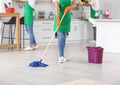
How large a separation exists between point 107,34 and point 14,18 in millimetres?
2252

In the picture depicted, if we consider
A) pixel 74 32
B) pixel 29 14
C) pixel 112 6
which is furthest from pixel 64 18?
pixel 112 6

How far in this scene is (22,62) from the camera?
4.73 meters

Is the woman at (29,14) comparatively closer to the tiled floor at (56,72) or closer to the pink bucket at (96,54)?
the tiled floor at (56,72)

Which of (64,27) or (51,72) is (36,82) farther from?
(64,27)

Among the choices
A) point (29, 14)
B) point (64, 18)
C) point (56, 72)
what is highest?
point (29, 14)

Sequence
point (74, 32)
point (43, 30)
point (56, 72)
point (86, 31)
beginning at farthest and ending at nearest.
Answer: point (86, 31)
point (74, 32)
point (43, 30)
point (56, 72)

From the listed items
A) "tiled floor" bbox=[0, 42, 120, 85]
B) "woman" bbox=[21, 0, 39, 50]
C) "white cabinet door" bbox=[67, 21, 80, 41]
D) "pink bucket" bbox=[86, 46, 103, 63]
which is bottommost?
"tiled floor" bbox=[0, 42, 120, 85]

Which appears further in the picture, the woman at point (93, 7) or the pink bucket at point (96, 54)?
the woman at point (93, 7)

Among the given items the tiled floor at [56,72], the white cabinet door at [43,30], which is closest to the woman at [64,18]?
the tiled floor at [56,72]

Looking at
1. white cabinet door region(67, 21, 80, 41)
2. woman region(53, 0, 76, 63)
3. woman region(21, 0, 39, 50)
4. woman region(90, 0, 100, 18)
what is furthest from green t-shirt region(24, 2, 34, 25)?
woman region(90, 0, 100, 18)

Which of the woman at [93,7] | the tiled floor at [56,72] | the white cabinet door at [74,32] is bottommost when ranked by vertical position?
the tiled floor at [56,72]

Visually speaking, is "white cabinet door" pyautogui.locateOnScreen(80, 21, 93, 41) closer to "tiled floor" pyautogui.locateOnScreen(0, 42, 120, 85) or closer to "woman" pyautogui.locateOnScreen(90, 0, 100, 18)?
"woman" pyautogui.locateOnScreen(90, 0, 100, 18)

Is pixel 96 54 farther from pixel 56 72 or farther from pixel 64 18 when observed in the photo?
pixel 56 72

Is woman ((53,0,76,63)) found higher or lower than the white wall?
lower
